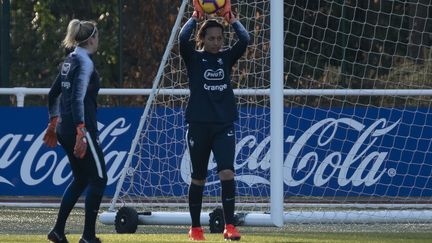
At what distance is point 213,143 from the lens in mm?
10320

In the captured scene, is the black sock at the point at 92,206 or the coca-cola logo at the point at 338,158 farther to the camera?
the coca-cola logo at the point at 338,158

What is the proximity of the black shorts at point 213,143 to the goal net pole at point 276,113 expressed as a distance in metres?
1.26

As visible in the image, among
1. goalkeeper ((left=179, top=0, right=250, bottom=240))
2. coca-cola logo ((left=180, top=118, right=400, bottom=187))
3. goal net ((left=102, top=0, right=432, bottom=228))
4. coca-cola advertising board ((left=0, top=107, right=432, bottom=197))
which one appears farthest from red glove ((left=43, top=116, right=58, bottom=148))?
coca-cola logo ((left=180, top=118, right=400, bottom=187))

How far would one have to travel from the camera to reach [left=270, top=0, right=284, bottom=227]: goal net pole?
1154 cm

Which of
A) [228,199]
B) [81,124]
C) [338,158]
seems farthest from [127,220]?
[338,158]

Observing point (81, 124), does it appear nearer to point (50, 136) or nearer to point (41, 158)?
point (50, 136)

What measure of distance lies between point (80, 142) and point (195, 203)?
1.44m

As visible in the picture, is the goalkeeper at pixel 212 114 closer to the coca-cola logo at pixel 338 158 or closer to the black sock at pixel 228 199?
the black sock at pixel 228 199

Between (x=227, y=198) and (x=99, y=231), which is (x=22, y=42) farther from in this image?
(x=227, y=198)

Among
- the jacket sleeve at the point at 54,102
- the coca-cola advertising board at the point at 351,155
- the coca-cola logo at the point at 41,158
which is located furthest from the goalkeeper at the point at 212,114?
the coca-cola logo at the point at 41,158

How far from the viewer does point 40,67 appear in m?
26.6

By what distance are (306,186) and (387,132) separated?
1216mm

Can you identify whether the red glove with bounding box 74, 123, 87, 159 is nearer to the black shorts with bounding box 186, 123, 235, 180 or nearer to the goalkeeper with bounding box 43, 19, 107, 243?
the goalkeeper with bounding box 43, 19, 107, 243

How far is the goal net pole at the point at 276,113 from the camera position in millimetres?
11539
